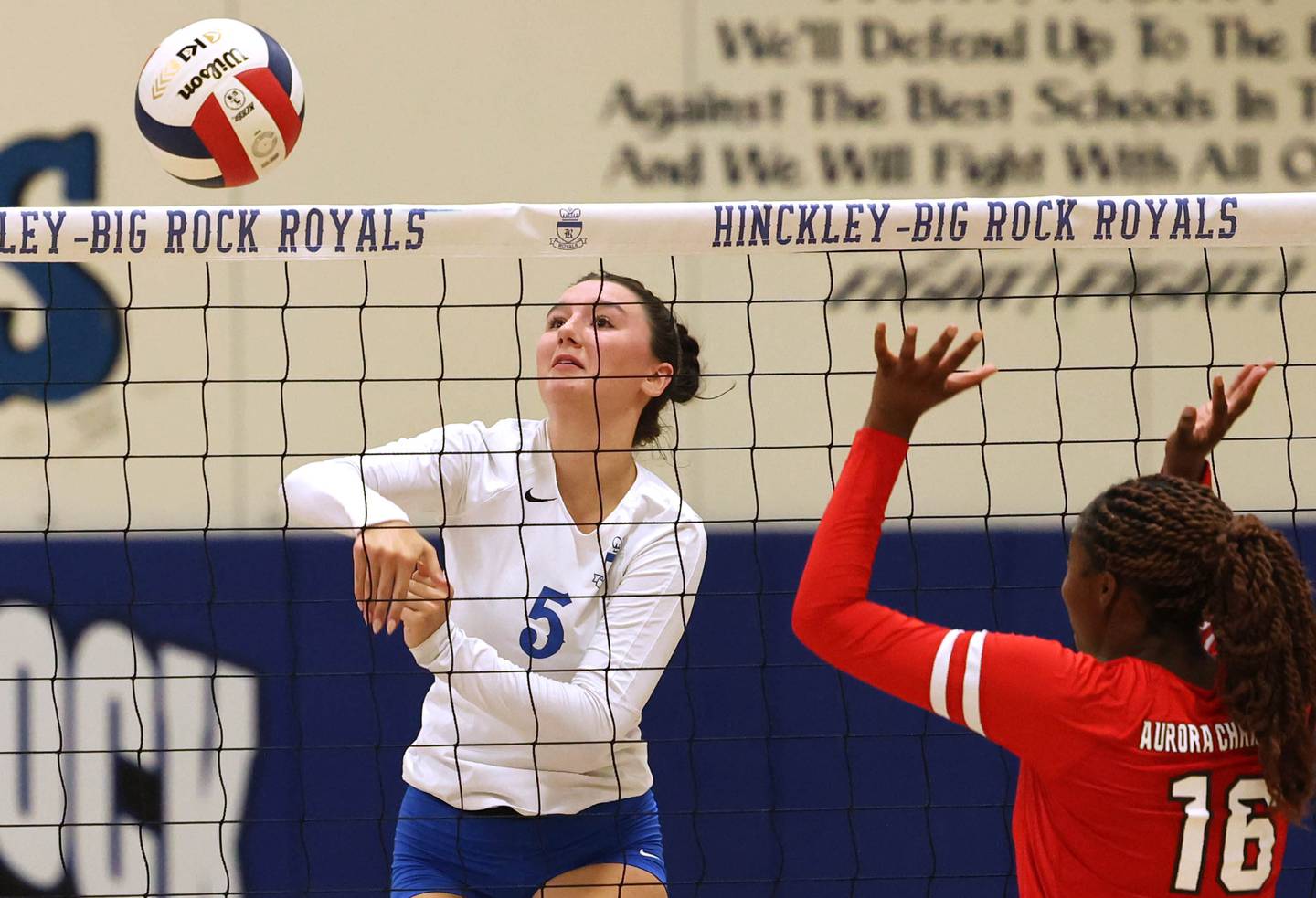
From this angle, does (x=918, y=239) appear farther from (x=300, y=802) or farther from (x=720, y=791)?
(x=300, y=802)

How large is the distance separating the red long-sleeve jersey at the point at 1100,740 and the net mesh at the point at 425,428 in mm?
2389

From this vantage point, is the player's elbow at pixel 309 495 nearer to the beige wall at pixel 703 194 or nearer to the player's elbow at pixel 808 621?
the player's elbow at pixel 808 621

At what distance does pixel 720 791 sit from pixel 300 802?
1273 mm

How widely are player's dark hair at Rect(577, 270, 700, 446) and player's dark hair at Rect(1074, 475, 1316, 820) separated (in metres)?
1.29

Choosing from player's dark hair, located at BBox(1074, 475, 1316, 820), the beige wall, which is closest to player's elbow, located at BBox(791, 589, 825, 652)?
player's dark hair, located at BBox(1074, 475, 1316, 820)

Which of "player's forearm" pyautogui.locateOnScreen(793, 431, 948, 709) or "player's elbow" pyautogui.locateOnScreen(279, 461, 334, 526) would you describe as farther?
"player's elbow" pyautogui.locateOnScreen(279, 461, 334, 526)

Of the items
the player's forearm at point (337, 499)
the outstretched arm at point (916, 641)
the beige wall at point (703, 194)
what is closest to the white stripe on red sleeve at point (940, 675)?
the outstretched arm at point (916, 641)

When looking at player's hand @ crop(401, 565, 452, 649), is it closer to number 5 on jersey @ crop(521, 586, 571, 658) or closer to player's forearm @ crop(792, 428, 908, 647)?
number 5 on jersey @ crop(521, 586, 571, 658)

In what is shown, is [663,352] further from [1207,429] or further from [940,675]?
[940,675]

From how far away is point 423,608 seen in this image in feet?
7.98

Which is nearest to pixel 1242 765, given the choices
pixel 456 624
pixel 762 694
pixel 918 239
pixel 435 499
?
pixel 918 239

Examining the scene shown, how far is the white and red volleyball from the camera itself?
2783mm

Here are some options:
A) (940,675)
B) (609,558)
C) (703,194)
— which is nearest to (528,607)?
(609,558)

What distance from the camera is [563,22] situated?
434 centimetres
